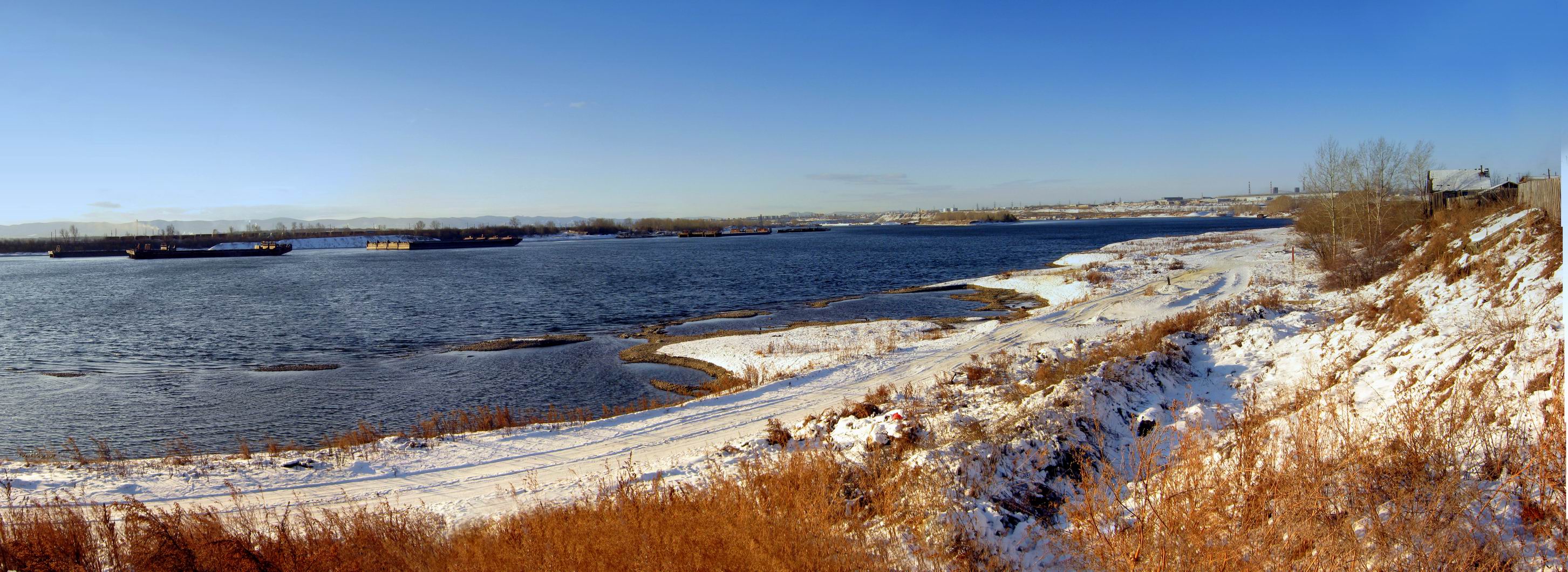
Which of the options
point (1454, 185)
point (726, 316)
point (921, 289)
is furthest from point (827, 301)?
point (1454, 185)

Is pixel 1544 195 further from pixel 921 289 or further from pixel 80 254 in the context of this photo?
pixel 80 254

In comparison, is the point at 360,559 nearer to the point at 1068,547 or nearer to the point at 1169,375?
the point at 1068,547

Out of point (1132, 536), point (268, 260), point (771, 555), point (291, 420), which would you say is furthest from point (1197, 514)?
point (268, 260)

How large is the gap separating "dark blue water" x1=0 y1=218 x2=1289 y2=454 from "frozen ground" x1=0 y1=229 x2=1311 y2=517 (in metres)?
4.52

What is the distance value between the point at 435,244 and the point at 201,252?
38717 millimetres

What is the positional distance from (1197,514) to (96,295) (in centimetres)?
7168

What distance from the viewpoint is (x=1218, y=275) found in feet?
124

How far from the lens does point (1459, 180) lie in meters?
45.5

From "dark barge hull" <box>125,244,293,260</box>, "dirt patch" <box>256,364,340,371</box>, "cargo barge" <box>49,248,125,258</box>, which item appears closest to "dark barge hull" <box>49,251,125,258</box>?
"cargo barge" <box>49,248,125,258</box>

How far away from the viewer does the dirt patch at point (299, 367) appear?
25.1 m

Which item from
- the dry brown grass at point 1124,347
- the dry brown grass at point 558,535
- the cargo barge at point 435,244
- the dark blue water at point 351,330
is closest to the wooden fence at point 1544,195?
the dry brown grass at point 1124,347

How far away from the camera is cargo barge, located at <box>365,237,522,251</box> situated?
14350cm

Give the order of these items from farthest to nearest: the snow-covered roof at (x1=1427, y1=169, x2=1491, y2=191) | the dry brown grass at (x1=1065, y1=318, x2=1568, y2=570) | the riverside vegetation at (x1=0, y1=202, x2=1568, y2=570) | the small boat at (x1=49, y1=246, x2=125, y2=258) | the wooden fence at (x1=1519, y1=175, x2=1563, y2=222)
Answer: the small boat at (x1=49, y1=246, x2=125, y2=258) → the snow-covered roof at (x1=1427, y1=169, x2=1491, y2=191) → the wooden fence at (x1=1519, y1=175, x2=1563, y2=222) → the riverside vegetation at (x1=0, y1=202, x2=1568, y2=570) → the dry brown grass at (x1=1065, y1=318, x2=1568, y2=570)

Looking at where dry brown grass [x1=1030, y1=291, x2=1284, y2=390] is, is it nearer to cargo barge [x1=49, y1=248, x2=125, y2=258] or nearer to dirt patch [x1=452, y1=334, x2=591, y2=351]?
dirt patch [x1=452, y1=334, x2=591, y2=351]
